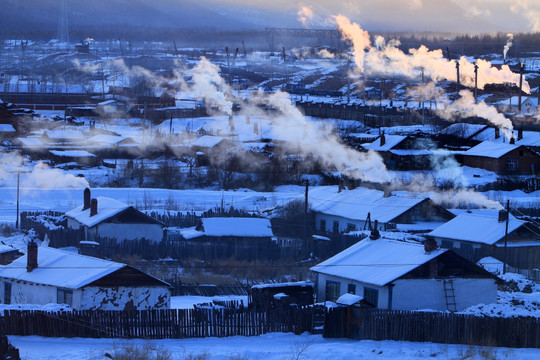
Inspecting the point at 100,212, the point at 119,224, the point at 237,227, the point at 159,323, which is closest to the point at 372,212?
the point at 237,227

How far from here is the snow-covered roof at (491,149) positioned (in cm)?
5719

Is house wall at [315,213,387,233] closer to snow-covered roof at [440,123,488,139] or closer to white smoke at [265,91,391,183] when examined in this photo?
white smoke at [265,91,391,183]

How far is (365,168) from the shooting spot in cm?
4803

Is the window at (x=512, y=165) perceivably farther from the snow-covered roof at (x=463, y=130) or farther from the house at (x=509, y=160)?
the snow-covered roof at (x=463, y=130)

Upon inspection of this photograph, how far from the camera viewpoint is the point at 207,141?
6425 cm

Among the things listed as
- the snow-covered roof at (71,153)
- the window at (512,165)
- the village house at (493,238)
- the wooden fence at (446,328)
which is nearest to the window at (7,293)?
the wooden fence at (446,328)

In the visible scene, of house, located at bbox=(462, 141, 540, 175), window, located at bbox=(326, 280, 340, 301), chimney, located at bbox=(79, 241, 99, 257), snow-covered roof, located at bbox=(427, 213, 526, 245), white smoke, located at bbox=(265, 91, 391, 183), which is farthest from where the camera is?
house, located at bbox=(462, 141, 540, 175)

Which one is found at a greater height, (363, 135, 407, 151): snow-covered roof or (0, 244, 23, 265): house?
(363, 135, 407, 151): snow-covered roof

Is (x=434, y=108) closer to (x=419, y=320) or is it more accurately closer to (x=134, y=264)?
(x=134, y=264)

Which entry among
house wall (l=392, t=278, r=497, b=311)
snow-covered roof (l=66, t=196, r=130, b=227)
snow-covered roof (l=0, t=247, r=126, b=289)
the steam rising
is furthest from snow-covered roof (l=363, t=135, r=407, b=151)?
snow-covered roof (l=0, t=247, r=126, b=289)

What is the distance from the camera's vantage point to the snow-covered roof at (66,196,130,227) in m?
36.3

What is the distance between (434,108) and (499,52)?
5740 cm

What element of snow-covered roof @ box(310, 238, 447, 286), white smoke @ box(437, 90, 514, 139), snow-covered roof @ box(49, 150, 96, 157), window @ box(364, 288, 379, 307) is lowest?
window @ box(364, 288, 379, 307)

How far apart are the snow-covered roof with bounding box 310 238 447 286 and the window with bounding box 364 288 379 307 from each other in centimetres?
28
